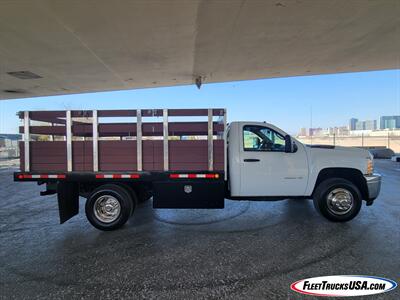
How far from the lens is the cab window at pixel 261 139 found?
507 centimetres

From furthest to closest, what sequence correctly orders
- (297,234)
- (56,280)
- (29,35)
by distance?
(29,35) < (297,234) < (56,280)

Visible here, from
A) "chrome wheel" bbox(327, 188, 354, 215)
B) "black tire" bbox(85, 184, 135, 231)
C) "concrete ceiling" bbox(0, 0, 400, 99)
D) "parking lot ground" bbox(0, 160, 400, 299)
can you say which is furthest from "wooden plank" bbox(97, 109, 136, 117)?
"chrome wheel" bbox(327, 188, 354, 215)

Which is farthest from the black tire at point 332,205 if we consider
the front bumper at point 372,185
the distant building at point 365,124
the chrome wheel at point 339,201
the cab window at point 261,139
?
the distant building at point 365,124

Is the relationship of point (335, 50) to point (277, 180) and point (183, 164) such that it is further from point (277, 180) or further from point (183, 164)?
point (183, 164)

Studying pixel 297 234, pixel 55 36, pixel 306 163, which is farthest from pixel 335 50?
pixel 55 36

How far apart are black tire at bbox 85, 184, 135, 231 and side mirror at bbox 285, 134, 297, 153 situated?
3.35 m

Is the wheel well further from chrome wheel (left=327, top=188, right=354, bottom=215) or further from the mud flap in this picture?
the mud flap

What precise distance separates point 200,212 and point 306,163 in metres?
2.70

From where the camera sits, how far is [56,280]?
3.15 metres

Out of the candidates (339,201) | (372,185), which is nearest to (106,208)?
(339,201)

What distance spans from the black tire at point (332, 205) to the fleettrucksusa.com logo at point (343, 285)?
1948 mm

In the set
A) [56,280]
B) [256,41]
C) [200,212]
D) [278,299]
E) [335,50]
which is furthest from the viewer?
[335,50]

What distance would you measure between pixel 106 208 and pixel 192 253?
2.12 m

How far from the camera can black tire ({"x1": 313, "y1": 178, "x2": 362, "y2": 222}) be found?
4.94m
